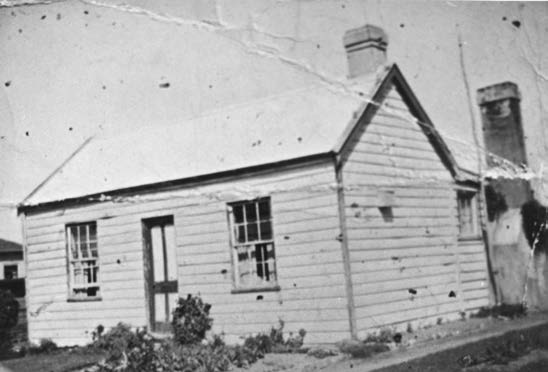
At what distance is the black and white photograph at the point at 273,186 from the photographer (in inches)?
344

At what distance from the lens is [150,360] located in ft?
30.3

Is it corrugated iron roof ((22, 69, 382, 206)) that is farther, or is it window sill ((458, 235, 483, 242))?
window sill ((458, 235, 483, 242))

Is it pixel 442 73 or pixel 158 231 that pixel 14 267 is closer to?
pixel 158 231

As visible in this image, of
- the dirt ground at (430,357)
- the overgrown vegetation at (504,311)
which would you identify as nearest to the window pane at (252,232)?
the dirt ground at (430,357)

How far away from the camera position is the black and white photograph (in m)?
8.73

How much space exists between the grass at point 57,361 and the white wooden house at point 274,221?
3.99ft

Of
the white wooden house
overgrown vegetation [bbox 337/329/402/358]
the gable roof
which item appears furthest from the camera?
the gable roof

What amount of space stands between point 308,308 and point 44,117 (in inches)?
218

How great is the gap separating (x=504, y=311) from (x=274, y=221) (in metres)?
5.99

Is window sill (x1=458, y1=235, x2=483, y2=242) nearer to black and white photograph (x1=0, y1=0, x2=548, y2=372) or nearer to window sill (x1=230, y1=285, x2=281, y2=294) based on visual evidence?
black and white photograph (x1=0, y1=0, x2=548, y2=372)

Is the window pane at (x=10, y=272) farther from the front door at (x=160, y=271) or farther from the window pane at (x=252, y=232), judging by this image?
the window pane at (x=252, y=232)

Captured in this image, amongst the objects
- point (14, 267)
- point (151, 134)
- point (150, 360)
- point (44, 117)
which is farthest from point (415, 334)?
point (14, 267)

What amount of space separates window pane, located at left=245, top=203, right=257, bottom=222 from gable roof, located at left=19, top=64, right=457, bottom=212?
76 cm

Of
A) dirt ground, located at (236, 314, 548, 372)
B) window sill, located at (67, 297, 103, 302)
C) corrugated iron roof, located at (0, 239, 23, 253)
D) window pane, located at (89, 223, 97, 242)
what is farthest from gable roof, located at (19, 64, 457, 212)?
dirt ground, located at (236, 314, 548, 372)
